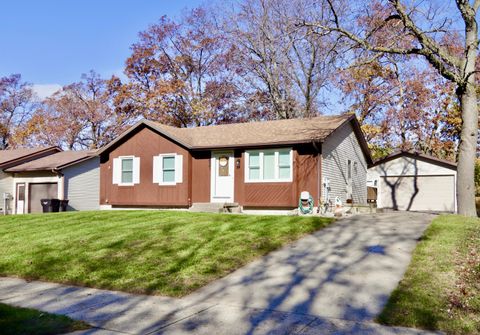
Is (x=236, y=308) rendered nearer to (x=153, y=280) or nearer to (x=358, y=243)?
(x=153, y=280)

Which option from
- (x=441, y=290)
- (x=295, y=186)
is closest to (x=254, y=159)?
(x=295, y=186)

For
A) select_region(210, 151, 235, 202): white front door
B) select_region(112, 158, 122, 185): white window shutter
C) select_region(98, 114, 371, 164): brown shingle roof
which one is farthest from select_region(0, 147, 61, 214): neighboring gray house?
select_region(210, 151, 235, 202): white front door

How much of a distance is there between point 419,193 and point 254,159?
11.8 metres

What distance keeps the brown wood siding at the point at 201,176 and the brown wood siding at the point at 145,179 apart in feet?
1.04

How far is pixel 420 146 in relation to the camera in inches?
1276

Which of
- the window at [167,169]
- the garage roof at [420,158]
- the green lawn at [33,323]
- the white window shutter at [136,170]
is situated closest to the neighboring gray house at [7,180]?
the white window shutter at [136,170]

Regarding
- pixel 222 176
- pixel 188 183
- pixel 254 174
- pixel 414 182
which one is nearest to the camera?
pixel 254 174

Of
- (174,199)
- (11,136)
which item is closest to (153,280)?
(174,199)

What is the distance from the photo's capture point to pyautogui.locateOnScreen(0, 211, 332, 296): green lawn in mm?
8141

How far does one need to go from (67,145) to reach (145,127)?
2580 cm

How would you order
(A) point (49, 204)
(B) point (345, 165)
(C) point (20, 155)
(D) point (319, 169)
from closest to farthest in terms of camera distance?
(D) point (319, 169)
(B) point (345, 165)
(A) point (49, 204)
(C) point (20, 155)

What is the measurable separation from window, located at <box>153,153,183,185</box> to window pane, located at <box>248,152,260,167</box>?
315 centimetres

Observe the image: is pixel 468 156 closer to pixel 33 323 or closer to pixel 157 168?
pixel 157 168

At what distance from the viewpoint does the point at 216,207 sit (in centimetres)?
1812
